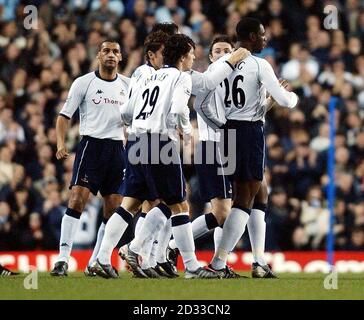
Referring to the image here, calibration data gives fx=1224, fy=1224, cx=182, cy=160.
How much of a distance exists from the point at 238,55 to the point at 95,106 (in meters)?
1.66

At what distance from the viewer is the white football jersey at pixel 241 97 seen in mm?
11320

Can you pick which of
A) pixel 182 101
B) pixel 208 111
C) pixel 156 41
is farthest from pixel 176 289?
pixel 156 41

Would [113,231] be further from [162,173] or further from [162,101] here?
[162,101]

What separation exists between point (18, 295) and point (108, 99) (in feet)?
10.0

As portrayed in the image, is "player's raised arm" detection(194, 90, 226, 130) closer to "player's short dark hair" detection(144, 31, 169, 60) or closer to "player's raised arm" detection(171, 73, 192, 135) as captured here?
Result: "player's raised arm" detection(171, 73, 192, 135)

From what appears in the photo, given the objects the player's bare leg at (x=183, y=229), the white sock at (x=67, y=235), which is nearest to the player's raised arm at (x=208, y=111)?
the player's bare leg at (x=183, y=229)

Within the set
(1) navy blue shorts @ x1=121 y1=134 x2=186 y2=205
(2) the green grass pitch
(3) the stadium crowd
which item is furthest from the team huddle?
(3) the stadium crowd

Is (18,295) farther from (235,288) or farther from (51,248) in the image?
(51,248)

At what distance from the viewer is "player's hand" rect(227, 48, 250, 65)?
36.4 feet

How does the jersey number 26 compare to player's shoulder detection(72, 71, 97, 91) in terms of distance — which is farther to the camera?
player's shoulder detection(72, 71, 97, 91)

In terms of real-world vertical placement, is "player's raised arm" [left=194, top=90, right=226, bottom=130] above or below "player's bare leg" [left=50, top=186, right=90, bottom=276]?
above

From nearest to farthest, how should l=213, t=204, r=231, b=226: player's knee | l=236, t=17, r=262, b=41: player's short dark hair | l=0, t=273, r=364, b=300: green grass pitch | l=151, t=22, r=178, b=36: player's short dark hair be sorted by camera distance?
l=0, t=273, r=364, b=300: green grass pitch < l=236, t=17, r=262, b=41: player's short dark hair < l=213, t=204, r=231, b=226: player's knee < l=151, t=22, r=178, b=36: player's short dark hair

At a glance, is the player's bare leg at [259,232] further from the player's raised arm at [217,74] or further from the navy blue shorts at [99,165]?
the navy blue shorts at [99,165]

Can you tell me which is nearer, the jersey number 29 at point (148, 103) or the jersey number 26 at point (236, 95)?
the jersey number 29 at point (148, 103)
